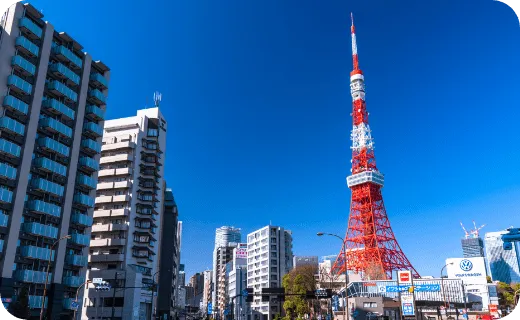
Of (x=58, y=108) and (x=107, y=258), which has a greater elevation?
(x=58, y=108)

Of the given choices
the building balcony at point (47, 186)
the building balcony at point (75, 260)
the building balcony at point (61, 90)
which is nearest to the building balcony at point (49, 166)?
the building balcony at point (47, 186)

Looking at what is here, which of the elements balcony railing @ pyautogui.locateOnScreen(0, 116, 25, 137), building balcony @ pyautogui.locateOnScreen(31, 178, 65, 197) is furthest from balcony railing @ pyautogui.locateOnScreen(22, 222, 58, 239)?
balcony railing @ pyautogui.locateOnScreen(0, 116, 25, 137)

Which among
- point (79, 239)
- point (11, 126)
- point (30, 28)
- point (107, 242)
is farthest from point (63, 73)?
point (107, 242)

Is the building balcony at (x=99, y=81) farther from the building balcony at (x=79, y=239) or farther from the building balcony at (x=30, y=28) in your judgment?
the building balcony at (x=79, y=239)

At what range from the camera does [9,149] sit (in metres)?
51.7

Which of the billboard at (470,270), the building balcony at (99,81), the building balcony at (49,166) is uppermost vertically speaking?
the building balcony at (99,81)

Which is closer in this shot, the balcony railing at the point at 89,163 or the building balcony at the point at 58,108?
the building balcony at the point at 58,108

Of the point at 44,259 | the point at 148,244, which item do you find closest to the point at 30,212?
the point at 44,259

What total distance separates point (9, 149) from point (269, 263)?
301 ft

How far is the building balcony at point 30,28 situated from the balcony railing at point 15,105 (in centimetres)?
989

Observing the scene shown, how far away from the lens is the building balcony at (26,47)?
55.8m

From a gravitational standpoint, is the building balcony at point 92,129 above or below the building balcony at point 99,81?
below

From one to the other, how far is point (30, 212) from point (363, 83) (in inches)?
3705

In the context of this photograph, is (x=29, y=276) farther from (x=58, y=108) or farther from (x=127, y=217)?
(x=127, y=217)
